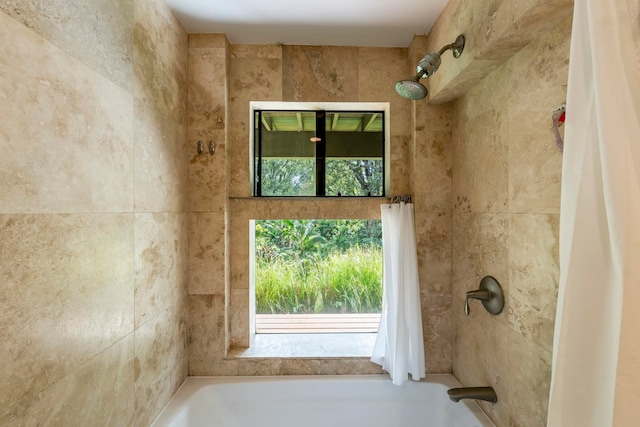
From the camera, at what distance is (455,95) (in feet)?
4.95

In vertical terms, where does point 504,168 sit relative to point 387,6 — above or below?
below

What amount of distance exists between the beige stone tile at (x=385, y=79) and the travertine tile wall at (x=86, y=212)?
1090 mm

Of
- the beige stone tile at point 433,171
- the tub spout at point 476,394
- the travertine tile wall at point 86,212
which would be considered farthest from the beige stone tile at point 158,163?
the tub spout at point 476,394

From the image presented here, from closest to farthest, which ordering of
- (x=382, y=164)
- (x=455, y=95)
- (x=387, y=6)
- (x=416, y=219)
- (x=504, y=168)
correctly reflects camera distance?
(x=504, y=168) → (x=387, y=6) → (x=455, y=95) → (x=416, y=219) → (x=382, y=164)

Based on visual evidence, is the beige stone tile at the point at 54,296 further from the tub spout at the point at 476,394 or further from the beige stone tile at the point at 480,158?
the beige stone tile at the point at 480,158

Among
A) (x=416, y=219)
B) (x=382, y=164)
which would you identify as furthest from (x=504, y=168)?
(x=382, y=164)

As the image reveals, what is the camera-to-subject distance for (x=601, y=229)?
0.56m

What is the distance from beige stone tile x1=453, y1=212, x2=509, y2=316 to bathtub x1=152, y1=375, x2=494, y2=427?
589 millimetres

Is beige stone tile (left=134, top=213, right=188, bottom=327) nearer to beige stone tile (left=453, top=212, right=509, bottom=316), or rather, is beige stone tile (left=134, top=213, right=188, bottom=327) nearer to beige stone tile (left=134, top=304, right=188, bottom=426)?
beige stone tile (left=134, top=304, right=188, bottom=426)

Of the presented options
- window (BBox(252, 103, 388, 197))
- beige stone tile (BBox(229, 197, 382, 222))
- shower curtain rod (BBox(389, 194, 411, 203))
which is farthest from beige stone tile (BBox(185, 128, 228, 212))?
shower curtain rod (BBox(389, 194, 411, 203))

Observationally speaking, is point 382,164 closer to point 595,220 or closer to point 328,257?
point 328,257

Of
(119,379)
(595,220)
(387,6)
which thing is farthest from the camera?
(387,6)

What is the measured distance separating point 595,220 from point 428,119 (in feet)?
3.98

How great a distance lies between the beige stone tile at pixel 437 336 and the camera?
163 centimetres
